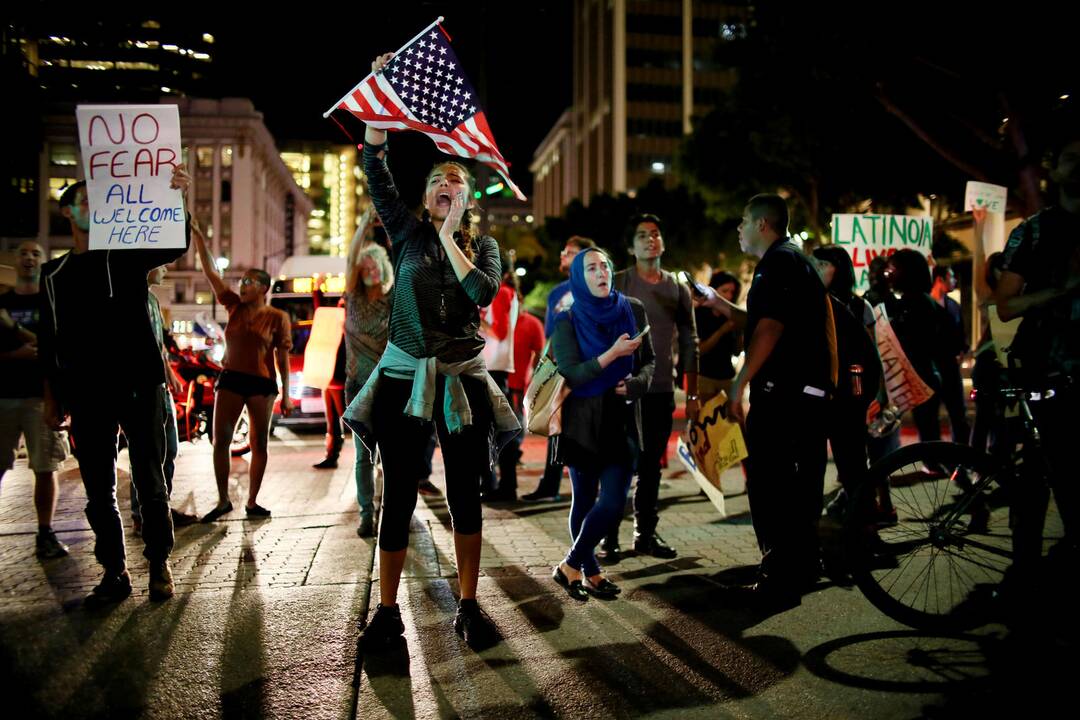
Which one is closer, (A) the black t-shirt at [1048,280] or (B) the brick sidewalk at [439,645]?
(B) the brick sidewalk at [439,645]

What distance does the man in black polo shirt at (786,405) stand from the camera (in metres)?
4.41

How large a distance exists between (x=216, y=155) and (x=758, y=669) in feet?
293

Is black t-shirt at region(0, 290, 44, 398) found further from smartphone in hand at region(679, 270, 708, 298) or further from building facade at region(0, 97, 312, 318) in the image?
building facade at region(0, 97, 312, 318)

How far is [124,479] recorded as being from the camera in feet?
27.3

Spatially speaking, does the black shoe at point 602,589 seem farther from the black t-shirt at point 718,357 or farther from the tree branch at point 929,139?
the tree branch at point 929,139

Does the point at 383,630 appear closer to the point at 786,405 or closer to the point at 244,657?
the point at 244,657

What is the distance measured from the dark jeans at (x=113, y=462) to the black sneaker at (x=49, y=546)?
1.15 meters

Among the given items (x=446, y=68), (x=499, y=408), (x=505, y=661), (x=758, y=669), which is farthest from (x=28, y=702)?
(x=446, y=68)

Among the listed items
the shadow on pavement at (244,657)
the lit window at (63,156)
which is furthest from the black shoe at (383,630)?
the lit window at (63,156)

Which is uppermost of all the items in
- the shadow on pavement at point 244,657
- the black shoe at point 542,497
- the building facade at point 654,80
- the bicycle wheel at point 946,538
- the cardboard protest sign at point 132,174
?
the building facade at point 654,80

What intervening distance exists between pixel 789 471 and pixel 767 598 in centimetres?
65

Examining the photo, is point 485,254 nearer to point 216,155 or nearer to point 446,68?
point 446,68

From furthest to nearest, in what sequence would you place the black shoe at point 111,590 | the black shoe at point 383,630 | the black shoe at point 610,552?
the black shoe at point 610,552 → the black shoe at point 111,590 → the black shoe at point 383,630

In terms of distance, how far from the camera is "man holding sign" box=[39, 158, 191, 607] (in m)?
4.30
